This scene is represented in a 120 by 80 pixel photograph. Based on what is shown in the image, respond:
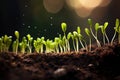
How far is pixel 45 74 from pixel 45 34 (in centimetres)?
244

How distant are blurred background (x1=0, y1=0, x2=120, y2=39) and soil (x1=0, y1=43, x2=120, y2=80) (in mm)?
1823

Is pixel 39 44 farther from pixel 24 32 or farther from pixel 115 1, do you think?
pixel 115 1

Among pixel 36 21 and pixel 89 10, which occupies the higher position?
pixel 89 10

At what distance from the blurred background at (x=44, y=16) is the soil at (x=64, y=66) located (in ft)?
5.98

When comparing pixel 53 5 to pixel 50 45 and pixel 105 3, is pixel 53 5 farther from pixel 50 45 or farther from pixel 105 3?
pixel 50 45

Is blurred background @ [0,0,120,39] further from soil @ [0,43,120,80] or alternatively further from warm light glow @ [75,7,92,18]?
soil @ [0,43,120,80]

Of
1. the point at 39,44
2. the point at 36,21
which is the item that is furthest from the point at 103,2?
the point at 39,44

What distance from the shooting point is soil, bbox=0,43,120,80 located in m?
1.37

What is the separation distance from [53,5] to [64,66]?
3246 mm

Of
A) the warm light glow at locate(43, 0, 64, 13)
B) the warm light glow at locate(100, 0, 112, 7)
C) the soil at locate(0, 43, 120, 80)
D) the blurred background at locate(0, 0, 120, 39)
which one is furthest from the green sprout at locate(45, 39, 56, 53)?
the warm light glow at locate(100, 0, 112, 7)

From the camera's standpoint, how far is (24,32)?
12.9 feet

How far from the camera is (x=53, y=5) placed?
477 centimetres

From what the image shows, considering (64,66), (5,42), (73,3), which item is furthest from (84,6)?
(64,66)

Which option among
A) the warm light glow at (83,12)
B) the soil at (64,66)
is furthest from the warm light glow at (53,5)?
the soil at (64,66)
